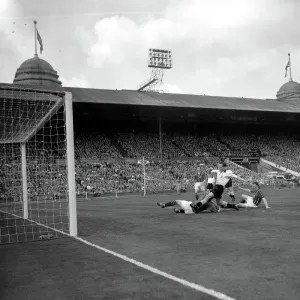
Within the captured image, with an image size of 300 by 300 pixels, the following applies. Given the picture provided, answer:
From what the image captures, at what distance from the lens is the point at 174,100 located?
5175 cm

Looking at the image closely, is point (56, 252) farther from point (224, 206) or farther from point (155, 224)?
point (224, 206)

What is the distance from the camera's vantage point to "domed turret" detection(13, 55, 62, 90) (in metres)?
72.4

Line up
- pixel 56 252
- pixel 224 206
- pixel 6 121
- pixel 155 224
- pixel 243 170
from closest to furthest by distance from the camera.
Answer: pixel 56 252 < pixel 155 224 < pixel 6 121 < pixel 224 206 < pixel 243 170

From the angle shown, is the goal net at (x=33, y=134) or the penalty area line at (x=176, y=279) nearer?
the penalty area line at (x=176, y=279)

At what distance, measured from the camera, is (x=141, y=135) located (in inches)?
2115

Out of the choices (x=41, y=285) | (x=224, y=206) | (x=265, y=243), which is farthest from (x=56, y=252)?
(x=224, y=206)

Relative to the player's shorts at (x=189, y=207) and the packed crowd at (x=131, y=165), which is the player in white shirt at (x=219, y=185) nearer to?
the player's shorts at (x=189, y=207)

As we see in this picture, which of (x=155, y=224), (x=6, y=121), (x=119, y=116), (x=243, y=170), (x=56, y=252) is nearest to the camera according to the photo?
(x=56, y=252)

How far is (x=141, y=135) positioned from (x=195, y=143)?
7.69 metres

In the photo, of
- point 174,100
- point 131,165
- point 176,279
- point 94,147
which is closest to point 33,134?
point 176,279

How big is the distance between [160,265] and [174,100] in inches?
1840

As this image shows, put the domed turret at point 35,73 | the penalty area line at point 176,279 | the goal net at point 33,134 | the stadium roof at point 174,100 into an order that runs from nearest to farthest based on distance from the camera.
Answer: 1. the penalty area line at point 176,279
2. the goal net at point 33,134
3. the stadium roof at point 174,100
4. the domed turret at point 35,73

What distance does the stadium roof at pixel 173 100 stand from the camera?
45.7m

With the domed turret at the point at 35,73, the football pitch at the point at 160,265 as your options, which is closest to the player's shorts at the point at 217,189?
the football pitch at the point at 160,265
